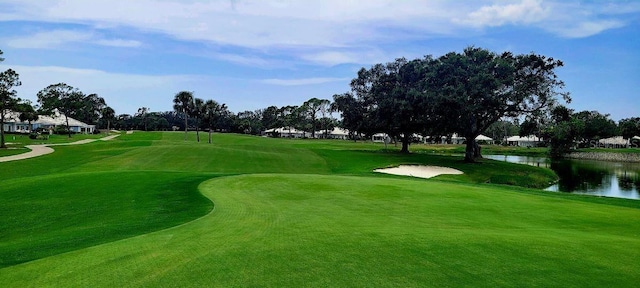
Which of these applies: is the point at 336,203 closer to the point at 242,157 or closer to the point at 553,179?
the point at 242,157

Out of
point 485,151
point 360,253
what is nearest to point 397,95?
point 360,253

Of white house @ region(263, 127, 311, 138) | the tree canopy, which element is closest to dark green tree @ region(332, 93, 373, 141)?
the tree canopy

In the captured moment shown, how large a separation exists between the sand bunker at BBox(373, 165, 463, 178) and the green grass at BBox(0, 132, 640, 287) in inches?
873

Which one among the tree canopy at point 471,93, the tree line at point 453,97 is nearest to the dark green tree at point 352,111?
the tree line at point 453,97

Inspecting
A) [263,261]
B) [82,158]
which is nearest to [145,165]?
[82,158]

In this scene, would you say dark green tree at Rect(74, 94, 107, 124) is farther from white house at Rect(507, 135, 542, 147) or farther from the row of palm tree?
white house at Rect(507, 135, 542, 147)

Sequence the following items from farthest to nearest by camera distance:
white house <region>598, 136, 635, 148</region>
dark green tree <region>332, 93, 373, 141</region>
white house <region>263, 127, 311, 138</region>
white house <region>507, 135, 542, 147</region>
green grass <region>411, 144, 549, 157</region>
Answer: white house <region>263, 127, 311, 138</region>, white house <region>507, 135, 542, 147</region>, white house <region>598, 136, 635, 148</region>, green grass <region>411, 144, 549, 157</region>, dark green tree <region>332, 93, 373, 141</region>

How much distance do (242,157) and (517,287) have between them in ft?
142

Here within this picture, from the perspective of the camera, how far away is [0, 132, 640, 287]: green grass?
648cm

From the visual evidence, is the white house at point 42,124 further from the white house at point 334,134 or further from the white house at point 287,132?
the white house at point 334,134

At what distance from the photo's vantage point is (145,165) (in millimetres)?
39625

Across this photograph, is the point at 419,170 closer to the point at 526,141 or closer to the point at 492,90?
the point at 492,90

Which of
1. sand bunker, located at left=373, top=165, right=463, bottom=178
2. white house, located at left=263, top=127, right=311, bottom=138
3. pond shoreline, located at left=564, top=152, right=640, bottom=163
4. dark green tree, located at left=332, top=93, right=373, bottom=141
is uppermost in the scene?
dark green tree, located at left=332, top=93, right=373, bottom=141

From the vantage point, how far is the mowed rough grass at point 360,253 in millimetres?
6309
